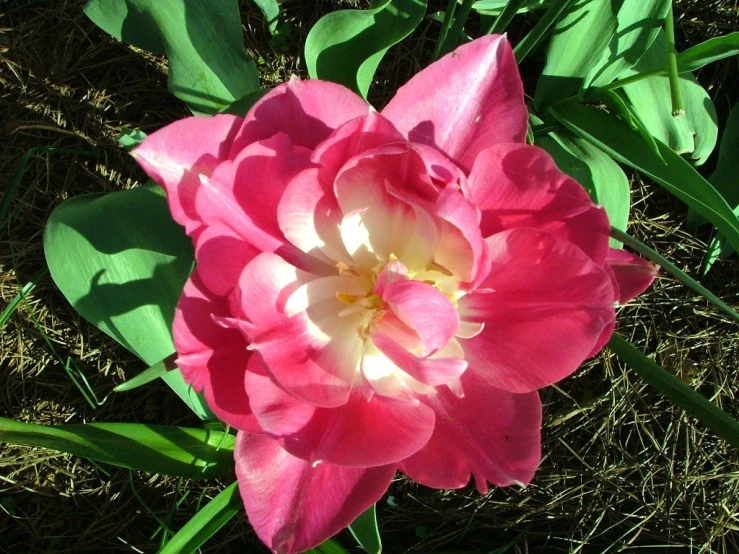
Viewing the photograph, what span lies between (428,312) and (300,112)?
0.26 metres

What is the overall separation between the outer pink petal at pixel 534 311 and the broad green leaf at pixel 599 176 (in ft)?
1.42

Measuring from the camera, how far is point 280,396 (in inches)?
27.0

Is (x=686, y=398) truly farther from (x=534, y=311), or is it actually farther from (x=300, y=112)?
(x=300, y=112)

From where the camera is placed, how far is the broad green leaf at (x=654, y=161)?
907 mm

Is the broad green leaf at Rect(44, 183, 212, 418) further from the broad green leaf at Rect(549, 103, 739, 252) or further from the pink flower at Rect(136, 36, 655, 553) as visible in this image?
the broad green leaf at Rect(549, 103, 739, 252)

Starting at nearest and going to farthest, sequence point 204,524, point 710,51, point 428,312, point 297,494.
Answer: point 428,312 < point 297,494 < point 710,51 < point 204,524

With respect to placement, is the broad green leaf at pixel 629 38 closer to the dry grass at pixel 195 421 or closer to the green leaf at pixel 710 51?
the green leaf at pixel 710 51

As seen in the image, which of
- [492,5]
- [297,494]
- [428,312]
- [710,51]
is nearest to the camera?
[428,312]

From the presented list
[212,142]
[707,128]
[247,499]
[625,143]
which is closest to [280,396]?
[247,499]

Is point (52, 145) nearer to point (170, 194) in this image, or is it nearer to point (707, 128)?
point (170, 194)

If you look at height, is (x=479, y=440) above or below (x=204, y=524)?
above

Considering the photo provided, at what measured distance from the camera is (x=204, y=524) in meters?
1.02

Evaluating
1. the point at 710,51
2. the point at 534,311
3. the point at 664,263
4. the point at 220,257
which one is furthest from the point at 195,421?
the point at 710,51

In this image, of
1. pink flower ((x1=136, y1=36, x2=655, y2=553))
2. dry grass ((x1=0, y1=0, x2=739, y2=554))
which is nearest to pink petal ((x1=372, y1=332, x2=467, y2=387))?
pink flower ((x1=136, y1=36, x2=655, y2=553))
